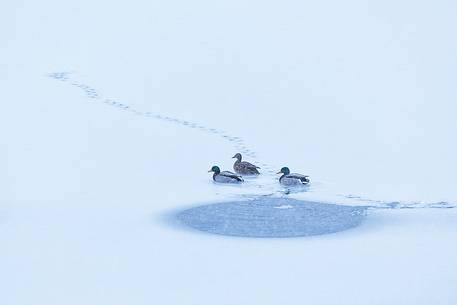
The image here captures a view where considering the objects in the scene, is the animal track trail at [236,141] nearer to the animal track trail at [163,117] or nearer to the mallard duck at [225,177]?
the animal track trail at [163,117]

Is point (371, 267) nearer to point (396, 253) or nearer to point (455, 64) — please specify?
point (396, 253)

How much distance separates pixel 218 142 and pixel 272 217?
3.34m

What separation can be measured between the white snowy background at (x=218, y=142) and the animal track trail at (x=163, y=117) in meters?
0.05

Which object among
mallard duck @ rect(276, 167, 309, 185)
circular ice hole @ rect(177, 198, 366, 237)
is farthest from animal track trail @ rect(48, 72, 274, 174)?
circular ice hole @ rect(177, 198, 366, 237)

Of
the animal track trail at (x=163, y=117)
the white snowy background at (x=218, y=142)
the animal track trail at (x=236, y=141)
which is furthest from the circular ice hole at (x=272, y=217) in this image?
the animal track trail at (x=163, y=117)

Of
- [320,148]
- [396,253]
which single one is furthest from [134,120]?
[396,253]

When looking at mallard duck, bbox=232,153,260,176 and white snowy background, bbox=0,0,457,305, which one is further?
mallard duck, bbox=232,153,260,176

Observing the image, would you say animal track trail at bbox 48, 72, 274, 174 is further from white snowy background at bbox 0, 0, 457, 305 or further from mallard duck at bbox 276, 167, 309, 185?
mallard duck at bbox 276, 167, 309, 185

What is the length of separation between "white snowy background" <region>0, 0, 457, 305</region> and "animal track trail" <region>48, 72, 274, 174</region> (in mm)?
50

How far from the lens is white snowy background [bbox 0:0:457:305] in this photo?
5.21m

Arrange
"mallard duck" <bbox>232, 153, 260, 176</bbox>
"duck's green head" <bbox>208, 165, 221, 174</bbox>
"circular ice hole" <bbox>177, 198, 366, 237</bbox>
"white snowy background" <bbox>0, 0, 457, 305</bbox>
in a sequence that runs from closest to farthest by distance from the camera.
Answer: "white snowy background" <bbox>0, 0, 457, 305</bbox> → "circular ice hole" <bbox>177, 198, 366, 237</bbox> → "duck's green head" <bbox>208, 165, 221, 174</bbox> → "mallard duck" <bbox>232, 153, 260, 176</bbox>

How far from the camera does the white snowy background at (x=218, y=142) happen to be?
5215 millimetres

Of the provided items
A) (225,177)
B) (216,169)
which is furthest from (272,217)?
(216,169)

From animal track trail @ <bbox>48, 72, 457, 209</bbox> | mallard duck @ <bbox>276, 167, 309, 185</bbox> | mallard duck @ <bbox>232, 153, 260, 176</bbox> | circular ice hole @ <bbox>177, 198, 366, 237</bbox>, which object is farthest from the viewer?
mallard duck @ <bbox>232, 153, 260, 176</bbox>
